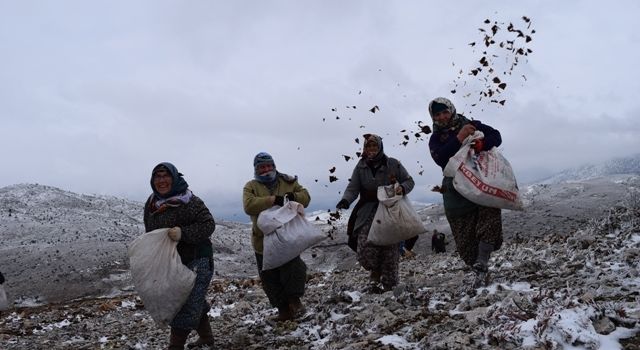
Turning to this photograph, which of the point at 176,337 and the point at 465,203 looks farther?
the point at 465,203

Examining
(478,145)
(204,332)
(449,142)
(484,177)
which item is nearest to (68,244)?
(204,332)

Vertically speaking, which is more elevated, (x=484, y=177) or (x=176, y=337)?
(x=484, y=177)

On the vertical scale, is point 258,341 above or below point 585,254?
below

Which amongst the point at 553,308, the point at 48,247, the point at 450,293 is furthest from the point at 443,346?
the point at 48,247

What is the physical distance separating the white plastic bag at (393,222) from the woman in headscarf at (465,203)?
509mm

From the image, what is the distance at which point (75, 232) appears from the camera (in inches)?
1211

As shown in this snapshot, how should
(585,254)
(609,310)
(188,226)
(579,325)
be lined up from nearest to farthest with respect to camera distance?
(579,325) < (609,310) < (188,226) < (585,254)

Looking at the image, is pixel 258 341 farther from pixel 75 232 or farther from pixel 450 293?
pixel 75 232

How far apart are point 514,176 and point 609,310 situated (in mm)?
2166

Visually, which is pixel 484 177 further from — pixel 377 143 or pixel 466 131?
pixel 377 143

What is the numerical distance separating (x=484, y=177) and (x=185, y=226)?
307 centimetres

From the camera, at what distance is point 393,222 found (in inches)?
241

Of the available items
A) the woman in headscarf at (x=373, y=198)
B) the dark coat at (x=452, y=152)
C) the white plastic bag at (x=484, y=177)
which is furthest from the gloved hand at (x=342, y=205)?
the white plastic bag at (x=484, y=177)

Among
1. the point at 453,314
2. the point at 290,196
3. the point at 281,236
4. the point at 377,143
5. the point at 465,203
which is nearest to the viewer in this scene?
the point at 453,314
